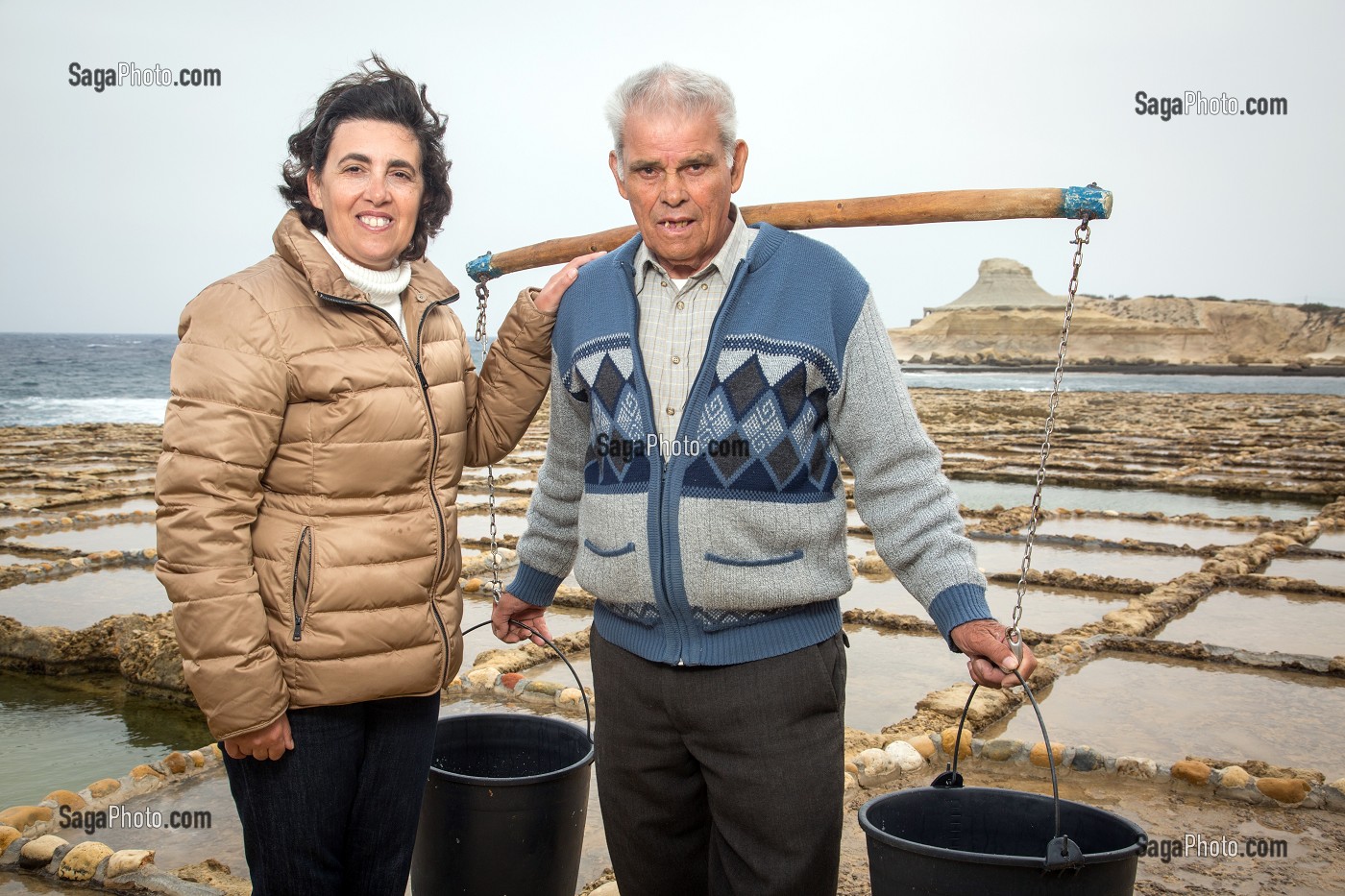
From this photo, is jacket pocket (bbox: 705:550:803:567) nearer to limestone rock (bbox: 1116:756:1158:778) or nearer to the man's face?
the man's face

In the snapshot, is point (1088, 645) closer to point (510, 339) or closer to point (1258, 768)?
point (1258, 768)

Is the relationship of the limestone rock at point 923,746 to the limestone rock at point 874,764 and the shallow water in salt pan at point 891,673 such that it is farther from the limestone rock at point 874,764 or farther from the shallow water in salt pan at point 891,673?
the shallow water in salt pan at point 891,673

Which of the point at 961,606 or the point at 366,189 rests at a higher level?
the point at 366,189

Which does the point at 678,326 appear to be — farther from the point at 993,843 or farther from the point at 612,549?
the point at 993,843

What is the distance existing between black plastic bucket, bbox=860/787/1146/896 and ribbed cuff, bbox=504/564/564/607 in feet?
3.05

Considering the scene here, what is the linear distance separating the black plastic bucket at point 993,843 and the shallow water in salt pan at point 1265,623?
4453mm

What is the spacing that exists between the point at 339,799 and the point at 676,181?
4.37 ft

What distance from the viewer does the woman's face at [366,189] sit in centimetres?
212

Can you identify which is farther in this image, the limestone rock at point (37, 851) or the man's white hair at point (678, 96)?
the limestone rock at point (37, 851)

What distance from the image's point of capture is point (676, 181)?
6.83 feet

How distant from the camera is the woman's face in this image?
212 centimetres

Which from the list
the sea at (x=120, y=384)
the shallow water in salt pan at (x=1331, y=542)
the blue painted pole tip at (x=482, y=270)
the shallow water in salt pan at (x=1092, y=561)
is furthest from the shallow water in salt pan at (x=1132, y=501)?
the sea at (x=120, y=384)

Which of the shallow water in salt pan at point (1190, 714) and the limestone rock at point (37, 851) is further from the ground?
the limestone rock at point (37, 851)

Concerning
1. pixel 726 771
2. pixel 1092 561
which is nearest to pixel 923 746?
pixel 726 771
